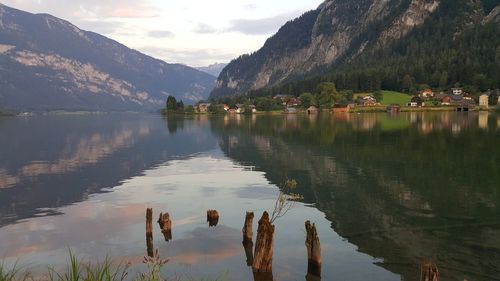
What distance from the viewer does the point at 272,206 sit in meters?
46.0

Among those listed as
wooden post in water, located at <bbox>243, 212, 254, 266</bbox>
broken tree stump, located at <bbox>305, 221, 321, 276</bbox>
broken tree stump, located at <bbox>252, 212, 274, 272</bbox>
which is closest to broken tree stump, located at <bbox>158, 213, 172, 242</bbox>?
wooden post in water, located at <bbox>243, 212, 254, 266</bbox>

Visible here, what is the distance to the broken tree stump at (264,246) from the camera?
26016mm

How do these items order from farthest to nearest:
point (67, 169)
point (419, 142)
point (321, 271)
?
point (419, 142) → point (67, 169) → point (321, 271)

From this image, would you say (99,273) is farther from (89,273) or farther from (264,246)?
(264,246)

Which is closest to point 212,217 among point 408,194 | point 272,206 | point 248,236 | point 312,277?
point 248,236

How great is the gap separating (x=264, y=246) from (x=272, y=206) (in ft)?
63.4

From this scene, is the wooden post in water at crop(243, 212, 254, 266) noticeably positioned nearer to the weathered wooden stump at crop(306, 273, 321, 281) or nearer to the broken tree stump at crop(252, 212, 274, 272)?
the broken tree stump at crop(252, 212, 274, 272)

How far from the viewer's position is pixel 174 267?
29406 mm

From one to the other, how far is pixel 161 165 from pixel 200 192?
2675cm

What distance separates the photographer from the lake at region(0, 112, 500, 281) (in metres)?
29.7

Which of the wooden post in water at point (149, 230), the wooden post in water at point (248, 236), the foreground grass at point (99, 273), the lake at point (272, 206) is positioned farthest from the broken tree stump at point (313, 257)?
the wooden post in water at point (149, 230)

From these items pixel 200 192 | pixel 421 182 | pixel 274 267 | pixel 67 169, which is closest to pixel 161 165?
pixel 67 169

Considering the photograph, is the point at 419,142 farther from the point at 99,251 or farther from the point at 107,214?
the point at 99,251

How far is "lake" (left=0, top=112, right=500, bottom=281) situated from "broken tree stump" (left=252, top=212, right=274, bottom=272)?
669 millimetres
